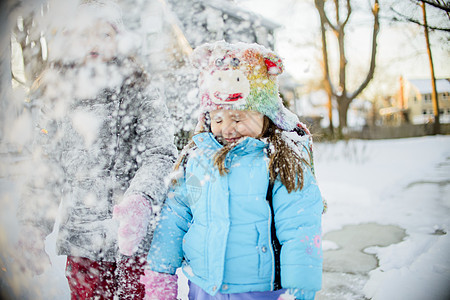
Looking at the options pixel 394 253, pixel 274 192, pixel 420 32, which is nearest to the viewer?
pixel 274 192

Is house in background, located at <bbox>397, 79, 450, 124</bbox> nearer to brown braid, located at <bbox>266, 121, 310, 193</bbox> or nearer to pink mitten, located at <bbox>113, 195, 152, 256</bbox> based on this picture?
brown braid, located at <bbox>266, 121, 310, 193</bbox>

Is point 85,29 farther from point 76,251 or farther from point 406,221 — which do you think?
point 406,221

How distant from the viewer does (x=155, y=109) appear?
1.48 m

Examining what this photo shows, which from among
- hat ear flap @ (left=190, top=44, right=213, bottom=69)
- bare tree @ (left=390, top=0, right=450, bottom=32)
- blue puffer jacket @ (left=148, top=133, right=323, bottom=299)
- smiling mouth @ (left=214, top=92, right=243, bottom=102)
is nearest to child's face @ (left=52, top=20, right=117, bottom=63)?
hat ear flap @ (left=190, top=44, right=213, bottom=69)

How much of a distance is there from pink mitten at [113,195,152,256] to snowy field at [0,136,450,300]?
84 cm

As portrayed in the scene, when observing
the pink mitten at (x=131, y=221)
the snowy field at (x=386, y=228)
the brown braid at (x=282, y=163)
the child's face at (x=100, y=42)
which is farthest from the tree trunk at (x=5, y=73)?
the brown braid at (x=282, y=163)

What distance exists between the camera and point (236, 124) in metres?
1.37

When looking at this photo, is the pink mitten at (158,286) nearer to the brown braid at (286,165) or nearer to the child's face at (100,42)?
the brown braid at (286,165)

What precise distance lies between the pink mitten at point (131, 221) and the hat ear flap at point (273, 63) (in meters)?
0.87

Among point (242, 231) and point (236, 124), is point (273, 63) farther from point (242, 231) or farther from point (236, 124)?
point (242, 231)

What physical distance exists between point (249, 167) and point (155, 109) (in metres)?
0.59

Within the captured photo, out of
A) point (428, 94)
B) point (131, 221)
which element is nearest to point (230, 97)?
point (131, 221)

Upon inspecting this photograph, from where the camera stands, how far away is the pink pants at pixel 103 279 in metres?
1.47

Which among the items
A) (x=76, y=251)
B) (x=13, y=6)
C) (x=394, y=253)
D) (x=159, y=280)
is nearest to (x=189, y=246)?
(x=159, y=280)
